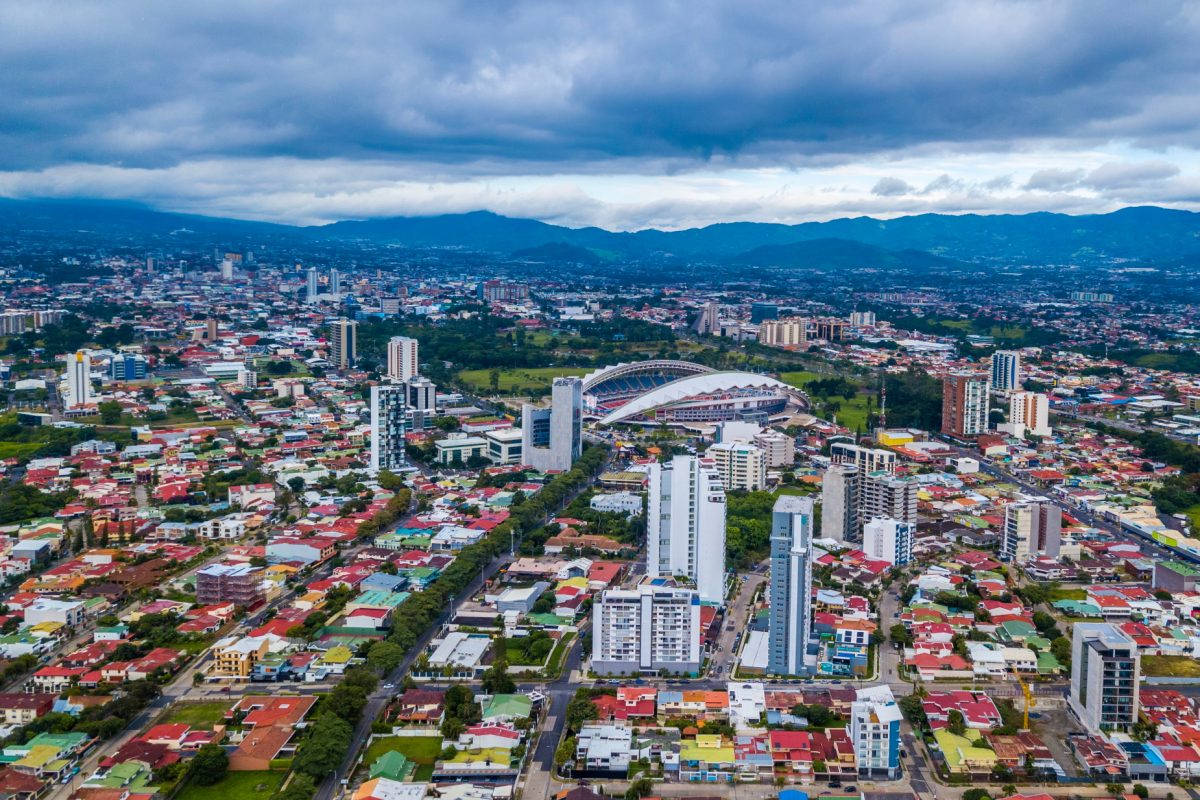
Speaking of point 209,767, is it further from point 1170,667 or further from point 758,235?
point 758,235

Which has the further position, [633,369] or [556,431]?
[633,369]

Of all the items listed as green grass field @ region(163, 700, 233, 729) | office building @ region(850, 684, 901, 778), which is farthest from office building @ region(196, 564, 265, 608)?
office building @ region(850, 684, 901, 778)

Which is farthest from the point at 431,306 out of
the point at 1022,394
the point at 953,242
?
the point at 953,242

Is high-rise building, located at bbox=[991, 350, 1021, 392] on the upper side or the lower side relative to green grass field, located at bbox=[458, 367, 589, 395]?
upper

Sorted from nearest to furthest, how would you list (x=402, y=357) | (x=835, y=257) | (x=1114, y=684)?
1. (x=1114, y=684)
2. (x=402, y=357)
3. (x=835, y=257)

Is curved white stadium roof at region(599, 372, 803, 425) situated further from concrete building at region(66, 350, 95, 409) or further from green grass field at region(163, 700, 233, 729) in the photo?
green grass field at region(163, 700, 233, 729)

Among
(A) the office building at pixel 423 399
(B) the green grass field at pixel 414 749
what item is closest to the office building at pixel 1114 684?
(B) the green grass field at pixel 414 749

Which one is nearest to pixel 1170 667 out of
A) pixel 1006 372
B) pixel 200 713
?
pixel 200 713

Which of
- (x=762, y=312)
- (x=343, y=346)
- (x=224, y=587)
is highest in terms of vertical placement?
(x=762, y=312)
